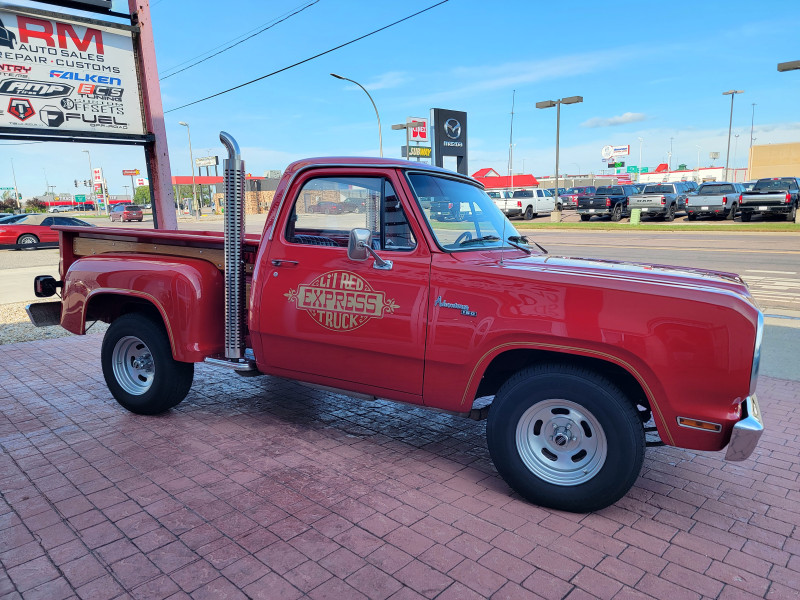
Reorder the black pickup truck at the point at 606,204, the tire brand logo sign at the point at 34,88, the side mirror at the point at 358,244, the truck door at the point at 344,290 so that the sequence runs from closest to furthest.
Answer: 1. the side mirror at the point at 358,244
2. the truck door at the point at 344,290
3. the tire brand logo sign at the point at 34,88
4. the black pickup truck at the point at 606,204

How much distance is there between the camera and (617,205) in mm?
31484

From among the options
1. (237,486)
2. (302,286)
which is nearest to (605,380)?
(302,286)

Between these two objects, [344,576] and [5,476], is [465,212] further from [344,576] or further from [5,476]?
[5,476]

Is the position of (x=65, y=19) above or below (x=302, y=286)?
above

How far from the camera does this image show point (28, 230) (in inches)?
Answer: 926

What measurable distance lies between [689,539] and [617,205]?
1225 inches

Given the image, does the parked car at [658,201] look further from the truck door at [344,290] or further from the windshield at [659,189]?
the truck door at [344,290]

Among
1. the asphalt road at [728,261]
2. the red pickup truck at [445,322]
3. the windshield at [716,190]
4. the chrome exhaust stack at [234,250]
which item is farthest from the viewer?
the windshield at [716,190]

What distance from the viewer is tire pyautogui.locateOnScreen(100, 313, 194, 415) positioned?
456cm

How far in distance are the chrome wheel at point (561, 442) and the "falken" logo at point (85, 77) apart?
792cm

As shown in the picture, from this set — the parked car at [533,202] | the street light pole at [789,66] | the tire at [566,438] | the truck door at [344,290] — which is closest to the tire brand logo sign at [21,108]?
the truck door at [344,290]

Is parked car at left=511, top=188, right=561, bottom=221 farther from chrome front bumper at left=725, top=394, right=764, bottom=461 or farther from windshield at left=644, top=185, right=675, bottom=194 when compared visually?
chrome front bumper at left=725, top=394, right=764, bottom=461

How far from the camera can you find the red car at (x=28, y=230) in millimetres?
23078

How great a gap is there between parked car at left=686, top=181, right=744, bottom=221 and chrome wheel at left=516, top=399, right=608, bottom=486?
28422mm
